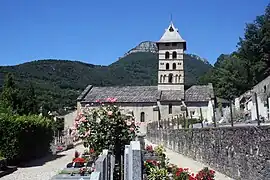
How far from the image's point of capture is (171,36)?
57781 mm

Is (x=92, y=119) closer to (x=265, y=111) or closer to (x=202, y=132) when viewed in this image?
(x=202, y=132)

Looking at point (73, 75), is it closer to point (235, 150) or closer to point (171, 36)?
point (171, 36)

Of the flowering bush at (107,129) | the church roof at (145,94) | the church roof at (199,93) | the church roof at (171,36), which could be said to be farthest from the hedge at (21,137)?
the church roof at (171,36)

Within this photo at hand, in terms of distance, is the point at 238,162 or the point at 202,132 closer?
the point at 238,162

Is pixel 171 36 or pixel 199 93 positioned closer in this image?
pixel 199 93

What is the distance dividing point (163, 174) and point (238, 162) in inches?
114

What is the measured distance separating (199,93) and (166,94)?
5174mm

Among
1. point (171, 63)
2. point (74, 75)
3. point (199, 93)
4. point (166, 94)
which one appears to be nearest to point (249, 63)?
point (199, 93)

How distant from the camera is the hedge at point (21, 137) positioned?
19.5 meters

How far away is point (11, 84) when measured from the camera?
28.4m

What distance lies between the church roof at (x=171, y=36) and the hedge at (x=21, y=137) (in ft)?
112

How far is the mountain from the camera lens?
9819 cm

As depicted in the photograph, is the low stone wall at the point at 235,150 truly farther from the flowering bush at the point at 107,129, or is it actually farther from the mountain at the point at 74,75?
the mountain at the point at 74,75

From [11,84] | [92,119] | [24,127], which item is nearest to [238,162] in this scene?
[92,119]
